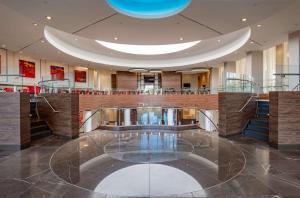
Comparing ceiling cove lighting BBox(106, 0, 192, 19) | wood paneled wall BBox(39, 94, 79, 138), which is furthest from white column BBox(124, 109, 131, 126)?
ceiling cove lighting BBox(106, 0, 192, 19)

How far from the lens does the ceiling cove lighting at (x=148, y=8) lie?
291 inches

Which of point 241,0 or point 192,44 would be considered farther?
point 192,44

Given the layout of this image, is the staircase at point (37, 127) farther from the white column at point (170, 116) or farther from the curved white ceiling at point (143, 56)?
the white column at point (170, 116)

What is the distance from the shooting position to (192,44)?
1482 cm

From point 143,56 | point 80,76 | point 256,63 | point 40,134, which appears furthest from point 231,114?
point 80,76

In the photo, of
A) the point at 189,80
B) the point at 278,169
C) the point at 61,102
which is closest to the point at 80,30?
the point at 61,102

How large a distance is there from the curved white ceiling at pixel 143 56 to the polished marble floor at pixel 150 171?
759 cm

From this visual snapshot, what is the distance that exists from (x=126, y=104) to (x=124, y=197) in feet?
46.5

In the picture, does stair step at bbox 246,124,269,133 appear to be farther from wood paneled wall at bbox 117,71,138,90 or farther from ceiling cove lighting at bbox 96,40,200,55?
wood paneled wall at bbox 117,71,138,90

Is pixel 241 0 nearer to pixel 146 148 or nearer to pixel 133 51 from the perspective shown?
pixel 146 148

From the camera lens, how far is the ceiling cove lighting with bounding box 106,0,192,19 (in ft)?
24.2

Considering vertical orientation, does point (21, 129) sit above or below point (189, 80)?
below

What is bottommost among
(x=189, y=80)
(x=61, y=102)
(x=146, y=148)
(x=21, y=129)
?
(x=146, y=148)

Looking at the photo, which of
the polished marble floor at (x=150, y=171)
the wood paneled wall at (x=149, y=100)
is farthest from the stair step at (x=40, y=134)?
the wood paneled wall at (x=149, y=100)
